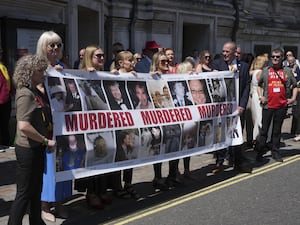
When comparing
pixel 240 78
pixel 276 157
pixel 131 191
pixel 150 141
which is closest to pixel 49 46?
pixel 150 141

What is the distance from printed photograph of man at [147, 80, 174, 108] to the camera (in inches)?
234

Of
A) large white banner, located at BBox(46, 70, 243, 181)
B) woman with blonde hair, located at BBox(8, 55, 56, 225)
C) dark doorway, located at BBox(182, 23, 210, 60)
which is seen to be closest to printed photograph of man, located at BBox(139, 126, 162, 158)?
large white banner, located at BBox(46, 70, 243, 181)

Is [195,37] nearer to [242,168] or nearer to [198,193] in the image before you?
[242,168]

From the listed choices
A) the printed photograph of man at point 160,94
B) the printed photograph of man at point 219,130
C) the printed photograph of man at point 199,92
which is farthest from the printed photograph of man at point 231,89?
the printed photograph of man at point 160,94

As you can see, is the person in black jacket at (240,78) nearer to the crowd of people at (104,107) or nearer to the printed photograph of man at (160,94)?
the crowd of people at (104,107)

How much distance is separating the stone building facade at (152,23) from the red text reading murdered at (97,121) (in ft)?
16.1

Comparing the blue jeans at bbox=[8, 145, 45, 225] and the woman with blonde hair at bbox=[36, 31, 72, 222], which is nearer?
the blue jeans at bbox=[8, 145, 45, 225]

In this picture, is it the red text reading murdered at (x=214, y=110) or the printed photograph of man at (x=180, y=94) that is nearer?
the printed photograph of man at (x=180, y=94)

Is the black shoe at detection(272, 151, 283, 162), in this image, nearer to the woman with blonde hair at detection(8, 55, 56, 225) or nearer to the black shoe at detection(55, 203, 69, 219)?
the black shoe at detection(55, 203, 69, 219)

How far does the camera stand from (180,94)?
250 inches

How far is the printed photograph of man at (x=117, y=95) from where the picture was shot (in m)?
5.37

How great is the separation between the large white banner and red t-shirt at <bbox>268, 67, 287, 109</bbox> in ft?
3.53

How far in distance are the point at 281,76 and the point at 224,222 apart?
3.89 meters

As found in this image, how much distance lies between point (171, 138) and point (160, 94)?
0.58 metres
